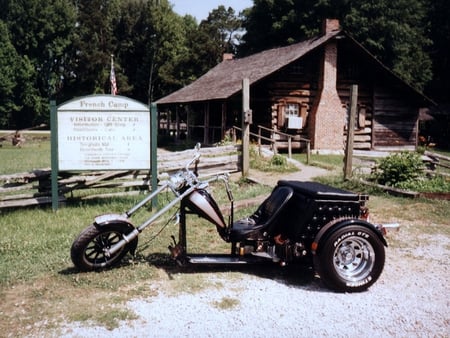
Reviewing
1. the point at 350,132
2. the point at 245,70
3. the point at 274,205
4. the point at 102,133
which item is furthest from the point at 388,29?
the point at 274,205

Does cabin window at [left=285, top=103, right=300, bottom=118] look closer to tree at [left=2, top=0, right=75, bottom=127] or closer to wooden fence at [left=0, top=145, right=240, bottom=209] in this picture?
wooden fence at [left=0, top=145, right=240, bottom=209]

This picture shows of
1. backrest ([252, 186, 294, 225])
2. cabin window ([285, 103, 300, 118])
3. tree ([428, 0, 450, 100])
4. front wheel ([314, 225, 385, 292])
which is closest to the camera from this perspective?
front wheel ([314, 225, 385, 292])

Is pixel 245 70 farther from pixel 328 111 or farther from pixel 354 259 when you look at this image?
pixel 354 259

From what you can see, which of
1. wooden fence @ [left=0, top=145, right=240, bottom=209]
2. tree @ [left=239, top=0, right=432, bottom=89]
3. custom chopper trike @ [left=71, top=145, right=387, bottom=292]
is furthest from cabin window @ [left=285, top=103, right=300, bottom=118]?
custom chopper trike @ [left=71, top=145, right=387, bottom=292]

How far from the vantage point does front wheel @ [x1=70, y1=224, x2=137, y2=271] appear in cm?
530

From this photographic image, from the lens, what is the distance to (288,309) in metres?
4.60

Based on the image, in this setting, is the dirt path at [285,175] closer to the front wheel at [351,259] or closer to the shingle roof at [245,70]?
the front wheel at [351,259]

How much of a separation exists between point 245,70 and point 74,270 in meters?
21.7

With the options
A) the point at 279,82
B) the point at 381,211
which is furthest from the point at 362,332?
the point at 279,82

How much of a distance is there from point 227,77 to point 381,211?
19.2m

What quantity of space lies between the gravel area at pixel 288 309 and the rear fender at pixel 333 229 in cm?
50

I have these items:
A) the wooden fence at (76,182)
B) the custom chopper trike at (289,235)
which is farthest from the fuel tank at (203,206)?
the wooden fence at (76,182)

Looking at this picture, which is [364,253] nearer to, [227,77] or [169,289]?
[169,289]

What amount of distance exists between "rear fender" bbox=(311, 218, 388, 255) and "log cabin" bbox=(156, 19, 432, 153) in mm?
15758
